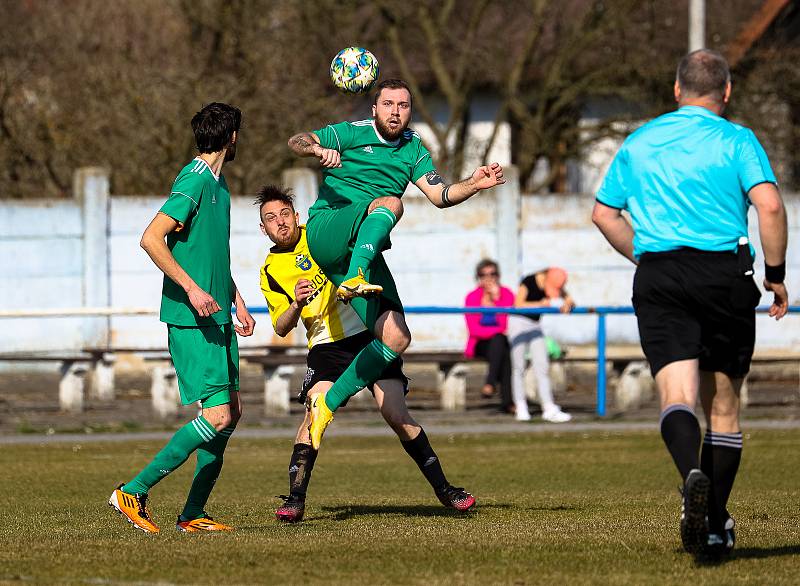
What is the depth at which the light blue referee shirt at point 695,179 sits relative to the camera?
21.5 feet

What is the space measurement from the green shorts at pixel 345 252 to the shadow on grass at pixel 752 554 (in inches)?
95.6

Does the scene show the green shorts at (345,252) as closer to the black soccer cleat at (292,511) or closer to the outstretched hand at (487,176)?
the outstretched hand at (487,176)

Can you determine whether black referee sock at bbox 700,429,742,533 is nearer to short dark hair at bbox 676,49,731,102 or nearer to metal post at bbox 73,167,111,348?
short dark hair at bbox 676,49,731,102

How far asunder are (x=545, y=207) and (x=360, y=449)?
949 centimetres

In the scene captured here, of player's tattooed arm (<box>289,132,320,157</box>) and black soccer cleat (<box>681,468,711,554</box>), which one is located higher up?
player's tattooed arm (<box>289,132,320,157</box>)

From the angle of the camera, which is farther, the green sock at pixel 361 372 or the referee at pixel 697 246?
the green sock at pixel 361 372

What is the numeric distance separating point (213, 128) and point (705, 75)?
261 cm

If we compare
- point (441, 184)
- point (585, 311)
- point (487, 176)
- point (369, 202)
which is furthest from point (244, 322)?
point (585, 311)

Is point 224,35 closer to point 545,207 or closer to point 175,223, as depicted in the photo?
point 545,207

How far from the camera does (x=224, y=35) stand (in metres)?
27.8

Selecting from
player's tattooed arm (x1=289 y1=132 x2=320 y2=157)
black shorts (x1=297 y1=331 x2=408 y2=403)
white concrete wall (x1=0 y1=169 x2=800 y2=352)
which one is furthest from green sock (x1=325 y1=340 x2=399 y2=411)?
white concrete wall (x1=0 y1=169 x2=800 y2=352)

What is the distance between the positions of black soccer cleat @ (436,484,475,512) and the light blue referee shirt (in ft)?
8.22

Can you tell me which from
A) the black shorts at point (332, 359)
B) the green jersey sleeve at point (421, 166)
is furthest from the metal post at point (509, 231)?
the green jersey sleeve at point (421, 166)

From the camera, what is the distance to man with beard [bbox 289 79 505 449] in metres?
8.27
